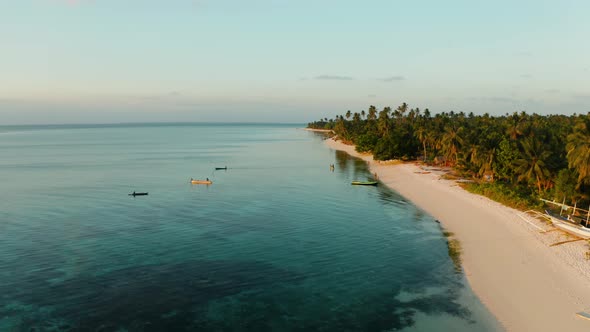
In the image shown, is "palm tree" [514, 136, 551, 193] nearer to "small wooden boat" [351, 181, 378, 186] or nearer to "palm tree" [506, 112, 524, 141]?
"palm tree" [506, 112, 524, 141]

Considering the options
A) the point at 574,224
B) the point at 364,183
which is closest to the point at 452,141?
the point at 364,183

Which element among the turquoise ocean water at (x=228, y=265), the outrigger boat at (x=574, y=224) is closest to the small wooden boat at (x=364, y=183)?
the turquoise ocean water at (x=228, y=265)

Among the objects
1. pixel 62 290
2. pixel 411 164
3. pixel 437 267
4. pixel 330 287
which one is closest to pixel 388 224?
pixel 437 267

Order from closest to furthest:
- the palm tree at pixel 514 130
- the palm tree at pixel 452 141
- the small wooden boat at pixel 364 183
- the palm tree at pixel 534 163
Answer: the palm tree at pixel 534 163, the palm tree at pixel 514 130, the small wooden boat at pixel 364 183, the palm tree at pixel 452 141

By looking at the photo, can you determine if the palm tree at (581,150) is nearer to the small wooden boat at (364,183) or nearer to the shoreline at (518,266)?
the shoreline at (518,266)

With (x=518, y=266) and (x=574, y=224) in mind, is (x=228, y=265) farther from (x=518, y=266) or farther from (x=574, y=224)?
(x=574, y=224)
